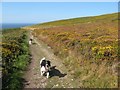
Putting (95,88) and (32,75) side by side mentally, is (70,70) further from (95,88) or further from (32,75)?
(95,88)

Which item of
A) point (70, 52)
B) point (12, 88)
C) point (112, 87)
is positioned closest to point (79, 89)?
point (112, 87)

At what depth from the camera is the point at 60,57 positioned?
2302 centimetres

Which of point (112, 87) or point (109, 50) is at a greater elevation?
point (109, 50)

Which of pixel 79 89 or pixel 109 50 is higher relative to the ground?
pixel 109 50

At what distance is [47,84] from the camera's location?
575 inches

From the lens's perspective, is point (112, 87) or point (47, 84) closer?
point (112, 87)

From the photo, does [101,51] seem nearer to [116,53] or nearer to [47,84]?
[116,53]

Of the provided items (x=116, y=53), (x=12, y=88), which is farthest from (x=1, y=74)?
(x=116, y=53)

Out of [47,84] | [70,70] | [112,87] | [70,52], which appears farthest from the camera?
[70,52]

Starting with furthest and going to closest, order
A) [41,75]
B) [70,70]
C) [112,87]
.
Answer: [70,70] → [41,75] → [112,87]

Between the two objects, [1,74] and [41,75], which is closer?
[1,74]

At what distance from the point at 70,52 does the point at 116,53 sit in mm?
5307

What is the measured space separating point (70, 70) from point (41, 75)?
2184mm

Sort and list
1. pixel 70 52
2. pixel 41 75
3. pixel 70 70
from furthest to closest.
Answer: pixel 70 52, pixel 70 70, pixel 41 75
